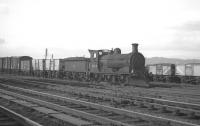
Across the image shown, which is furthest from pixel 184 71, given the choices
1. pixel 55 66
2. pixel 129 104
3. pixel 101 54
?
pixel 129 104

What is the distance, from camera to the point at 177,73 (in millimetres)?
36625

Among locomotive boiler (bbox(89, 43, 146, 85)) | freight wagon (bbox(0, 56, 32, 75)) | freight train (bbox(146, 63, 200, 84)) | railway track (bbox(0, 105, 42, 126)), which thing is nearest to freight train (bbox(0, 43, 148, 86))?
locomotive boiler (bbox(89, 43, 146, 85))

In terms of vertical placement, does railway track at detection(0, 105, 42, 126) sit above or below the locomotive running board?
below

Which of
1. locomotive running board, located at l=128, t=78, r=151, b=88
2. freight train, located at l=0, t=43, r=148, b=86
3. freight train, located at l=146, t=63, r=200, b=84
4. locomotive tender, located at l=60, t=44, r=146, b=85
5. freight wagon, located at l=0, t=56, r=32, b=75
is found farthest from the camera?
freight wagon, located at l=0, t=56, r=32, b=75

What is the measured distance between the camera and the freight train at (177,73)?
33412 mm

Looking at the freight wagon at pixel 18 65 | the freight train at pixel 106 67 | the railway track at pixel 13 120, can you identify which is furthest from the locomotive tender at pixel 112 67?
the freight wagon at pixel 18 65

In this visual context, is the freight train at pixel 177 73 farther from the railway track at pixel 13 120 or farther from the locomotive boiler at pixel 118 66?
the railway track at pixel 13 120

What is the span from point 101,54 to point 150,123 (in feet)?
70.7

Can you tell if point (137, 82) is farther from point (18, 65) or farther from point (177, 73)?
point (18, 65)

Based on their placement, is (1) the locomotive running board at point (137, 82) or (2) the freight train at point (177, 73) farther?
(2) the freight train at point (177, 73)

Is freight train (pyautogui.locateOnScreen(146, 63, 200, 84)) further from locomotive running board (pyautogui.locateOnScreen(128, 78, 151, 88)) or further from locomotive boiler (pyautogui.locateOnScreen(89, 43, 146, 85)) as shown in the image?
locomotive running board (pyautogui.locateOnScreen(128, 78, 151, 88))

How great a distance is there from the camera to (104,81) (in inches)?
1099

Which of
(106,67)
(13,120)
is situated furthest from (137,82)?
(13,120)

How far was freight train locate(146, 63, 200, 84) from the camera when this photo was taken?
33412mm
